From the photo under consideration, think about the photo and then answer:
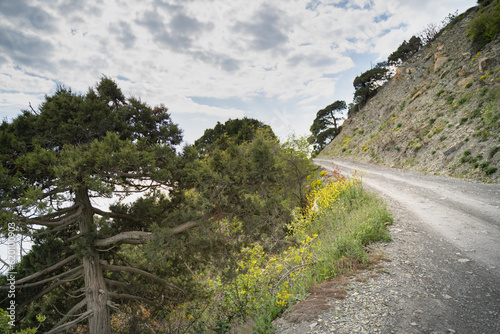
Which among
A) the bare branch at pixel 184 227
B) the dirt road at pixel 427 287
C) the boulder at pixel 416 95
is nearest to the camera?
the dirt road at pixel 427 287

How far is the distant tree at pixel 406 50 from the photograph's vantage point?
121ft

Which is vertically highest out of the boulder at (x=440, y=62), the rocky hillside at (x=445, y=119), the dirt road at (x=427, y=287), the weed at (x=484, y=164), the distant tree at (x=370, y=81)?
the distant tree at (x=370, y=81)

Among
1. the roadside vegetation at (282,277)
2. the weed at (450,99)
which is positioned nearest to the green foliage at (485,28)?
the weed at (450,99)

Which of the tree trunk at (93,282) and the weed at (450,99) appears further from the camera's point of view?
the weed at (450,99)

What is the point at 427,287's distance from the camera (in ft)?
11.9

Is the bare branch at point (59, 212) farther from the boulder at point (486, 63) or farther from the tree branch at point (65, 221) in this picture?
the boulder at point (486, 63)

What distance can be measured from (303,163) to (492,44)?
17303 mm

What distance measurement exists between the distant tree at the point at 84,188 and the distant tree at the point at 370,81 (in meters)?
41.1

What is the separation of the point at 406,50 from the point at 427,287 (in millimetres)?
46053

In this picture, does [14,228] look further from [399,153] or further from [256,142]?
[399,153]

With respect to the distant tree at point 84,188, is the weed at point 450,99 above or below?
above

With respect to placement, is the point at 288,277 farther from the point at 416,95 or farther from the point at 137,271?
the point at 416,95

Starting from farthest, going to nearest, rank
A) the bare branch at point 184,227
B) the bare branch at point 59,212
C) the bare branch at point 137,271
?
the bare branch at point 137,271 → the bare branch at point 184,227 → the bare branch at point 59,212

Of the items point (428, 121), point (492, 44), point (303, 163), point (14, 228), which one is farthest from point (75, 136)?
point (492, 44)
